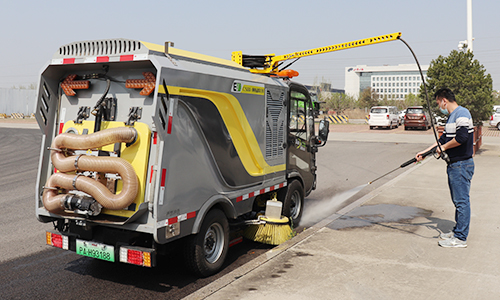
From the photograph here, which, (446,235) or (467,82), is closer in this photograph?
(446,235)

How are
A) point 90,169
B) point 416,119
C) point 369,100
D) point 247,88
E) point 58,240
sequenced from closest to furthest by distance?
point 90,169 → point 58,240 → point 247,88 → point 416,119 → point 369,100

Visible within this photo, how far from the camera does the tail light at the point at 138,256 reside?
13.9 feet

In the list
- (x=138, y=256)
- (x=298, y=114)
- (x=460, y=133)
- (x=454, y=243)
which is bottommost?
(x=454, y=243)

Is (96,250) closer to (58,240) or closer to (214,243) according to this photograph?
(58,240)

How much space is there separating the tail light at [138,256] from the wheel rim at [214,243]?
0.89 meters

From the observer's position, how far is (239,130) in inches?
215

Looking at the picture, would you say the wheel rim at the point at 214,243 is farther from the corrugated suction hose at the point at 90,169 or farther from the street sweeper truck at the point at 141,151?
the corrugated suction hose at the point at 90,169

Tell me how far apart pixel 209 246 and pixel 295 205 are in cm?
256

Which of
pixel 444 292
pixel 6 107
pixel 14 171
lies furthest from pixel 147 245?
pixel 6 107

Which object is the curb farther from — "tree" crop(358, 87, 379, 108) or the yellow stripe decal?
"tree" crop(358, 87, 379, 108)

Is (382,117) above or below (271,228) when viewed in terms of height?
above

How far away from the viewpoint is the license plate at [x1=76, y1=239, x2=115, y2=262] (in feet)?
14.5

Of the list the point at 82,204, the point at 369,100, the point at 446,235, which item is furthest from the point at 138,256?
the point at 369,100

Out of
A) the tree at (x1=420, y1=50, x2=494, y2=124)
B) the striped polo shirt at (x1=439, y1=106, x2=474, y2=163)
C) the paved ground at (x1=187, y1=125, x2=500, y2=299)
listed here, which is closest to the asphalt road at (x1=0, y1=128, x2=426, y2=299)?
the paved ground at (x1=187, y1=125, x2=500, y2=299)
